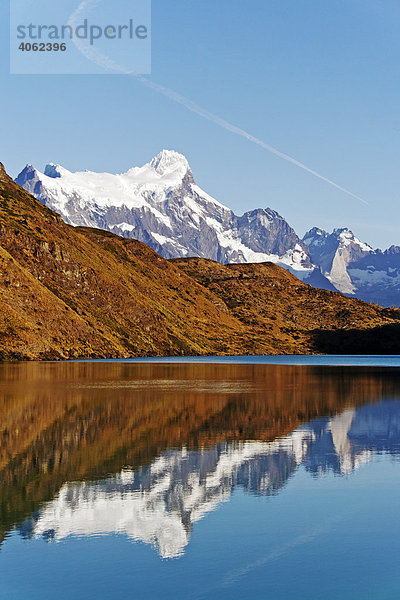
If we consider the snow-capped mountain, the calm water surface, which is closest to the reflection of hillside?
the calm water surface

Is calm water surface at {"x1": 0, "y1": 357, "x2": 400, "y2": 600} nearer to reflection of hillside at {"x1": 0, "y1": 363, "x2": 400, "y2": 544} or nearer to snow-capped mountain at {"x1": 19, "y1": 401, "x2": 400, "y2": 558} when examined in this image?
snow-capped mountain at {"x1": 19, "y1": 401, "x2": 400, "y2": 558}

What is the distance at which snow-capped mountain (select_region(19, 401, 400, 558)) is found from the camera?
29.6 metres

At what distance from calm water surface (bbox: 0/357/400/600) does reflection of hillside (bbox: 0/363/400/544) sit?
229 mm

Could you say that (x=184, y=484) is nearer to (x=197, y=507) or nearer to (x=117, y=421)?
(x=197, y=507)

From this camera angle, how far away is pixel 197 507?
109 feet

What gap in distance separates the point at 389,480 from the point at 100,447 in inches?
784

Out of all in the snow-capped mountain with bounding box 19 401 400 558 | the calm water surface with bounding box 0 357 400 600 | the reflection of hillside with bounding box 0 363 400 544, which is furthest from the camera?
the reflection of hillside with bounding box 0 363 400 544

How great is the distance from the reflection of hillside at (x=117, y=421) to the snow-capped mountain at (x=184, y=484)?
160 centimetres

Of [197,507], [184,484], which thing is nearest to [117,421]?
[184,484]

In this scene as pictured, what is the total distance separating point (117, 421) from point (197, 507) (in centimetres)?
3158

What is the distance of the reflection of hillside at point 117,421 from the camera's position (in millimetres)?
40656

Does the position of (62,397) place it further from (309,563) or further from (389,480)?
(309,563)

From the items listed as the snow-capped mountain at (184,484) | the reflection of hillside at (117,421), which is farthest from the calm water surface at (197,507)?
the reflection of hillside at (117,421)

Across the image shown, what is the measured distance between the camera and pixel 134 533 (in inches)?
1138
